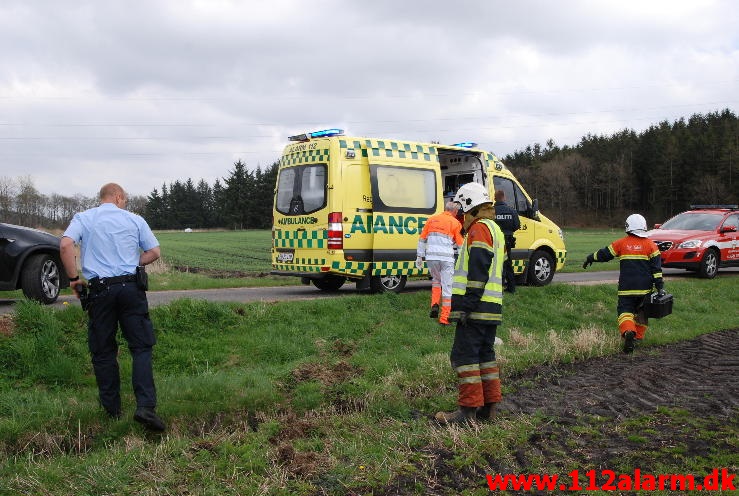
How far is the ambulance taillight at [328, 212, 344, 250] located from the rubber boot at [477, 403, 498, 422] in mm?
5467

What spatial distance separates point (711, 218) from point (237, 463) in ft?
55.0

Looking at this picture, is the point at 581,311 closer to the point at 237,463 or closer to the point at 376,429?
the point at 376,429

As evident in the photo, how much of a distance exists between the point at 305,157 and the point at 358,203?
129cm

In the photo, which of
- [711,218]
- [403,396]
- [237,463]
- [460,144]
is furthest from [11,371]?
[711,218]

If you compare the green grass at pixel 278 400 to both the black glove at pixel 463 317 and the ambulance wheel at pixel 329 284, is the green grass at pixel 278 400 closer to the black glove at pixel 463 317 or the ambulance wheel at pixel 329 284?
the black glove at pixel 463 317

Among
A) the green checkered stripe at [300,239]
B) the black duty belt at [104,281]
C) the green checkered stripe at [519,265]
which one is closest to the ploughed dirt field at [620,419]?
the black duty belt at [104,281]

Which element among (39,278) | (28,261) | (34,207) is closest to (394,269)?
(39,278)

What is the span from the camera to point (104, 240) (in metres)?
5.45

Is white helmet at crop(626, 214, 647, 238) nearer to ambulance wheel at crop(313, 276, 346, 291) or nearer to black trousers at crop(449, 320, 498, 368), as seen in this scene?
black trousers at crop(449, 320, 498, 368)

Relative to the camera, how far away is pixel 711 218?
1767 centimetres

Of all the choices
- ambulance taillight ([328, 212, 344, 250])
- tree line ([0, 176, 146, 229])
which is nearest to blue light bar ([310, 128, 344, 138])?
ambulance taillight ([328, 212, 344, 250])

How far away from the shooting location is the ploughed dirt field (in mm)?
4312

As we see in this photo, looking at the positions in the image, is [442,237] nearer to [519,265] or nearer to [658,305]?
[658,305]

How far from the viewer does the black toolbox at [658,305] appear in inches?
340
